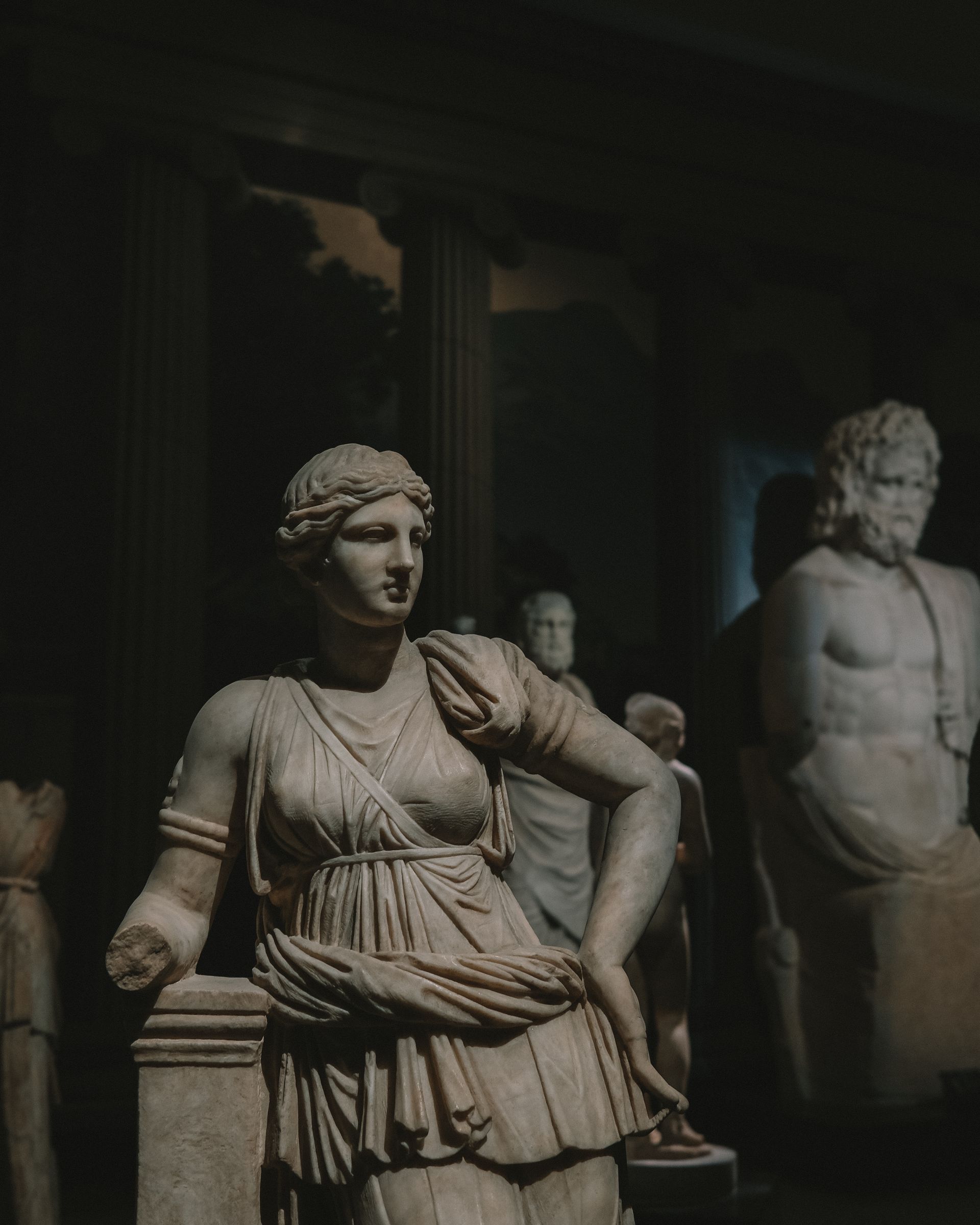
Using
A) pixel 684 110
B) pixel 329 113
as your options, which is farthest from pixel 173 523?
pixel 684 110

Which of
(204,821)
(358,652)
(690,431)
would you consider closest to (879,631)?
(690,431)

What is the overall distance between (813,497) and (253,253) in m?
3.75

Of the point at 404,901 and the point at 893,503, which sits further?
the point at 893,503

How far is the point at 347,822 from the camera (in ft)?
8.88

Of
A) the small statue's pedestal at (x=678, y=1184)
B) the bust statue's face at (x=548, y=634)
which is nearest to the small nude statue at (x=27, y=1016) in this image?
the small statue's pedestal at (x=678, y=1184)

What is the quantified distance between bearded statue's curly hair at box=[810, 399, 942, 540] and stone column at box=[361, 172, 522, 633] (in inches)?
68.2

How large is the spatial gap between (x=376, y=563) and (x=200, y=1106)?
3.37ft

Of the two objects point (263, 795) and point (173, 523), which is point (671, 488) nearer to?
point (173, 523)

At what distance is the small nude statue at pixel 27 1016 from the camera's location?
17.0 feet

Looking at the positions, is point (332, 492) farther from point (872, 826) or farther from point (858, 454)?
point (858, 454)

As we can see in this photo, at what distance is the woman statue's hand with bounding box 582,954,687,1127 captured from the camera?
2648 mm

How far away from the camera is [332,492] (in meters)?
2.81

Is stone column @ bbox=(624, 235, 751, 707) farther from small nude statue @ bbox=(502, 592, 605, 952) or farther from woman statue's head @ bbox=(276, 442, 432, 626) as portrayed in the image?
woman statue's head @ bbox=(276, 442, 432, 626)

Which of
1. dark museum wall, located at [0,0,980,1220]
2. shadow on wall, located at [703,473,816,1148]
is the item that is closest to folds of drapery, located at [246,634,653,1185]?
dark museum wall, located at [0,0,980,1220]
